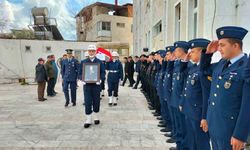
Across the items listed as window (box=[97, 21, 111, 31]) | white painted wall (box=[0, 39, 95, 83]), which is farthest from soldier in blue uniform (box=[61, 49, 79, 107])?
window (box=[97, 21, 111, 31])

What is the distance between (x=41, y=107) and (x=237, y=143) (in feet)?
28.0

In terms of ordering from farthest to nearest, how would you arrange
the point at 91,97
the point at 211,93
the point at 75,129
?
the point at 91,97 → the point at 75,129 → the point at 211,93

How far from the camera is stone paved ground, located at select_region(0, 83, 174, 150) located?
556 centimetres

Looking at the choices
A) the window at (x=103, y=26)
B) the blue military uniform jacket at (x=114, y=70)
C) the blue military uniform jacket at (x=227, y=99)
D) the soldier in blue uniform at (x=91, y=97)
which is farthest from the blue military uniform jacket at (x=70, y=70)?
the window at (x=103, y=26)

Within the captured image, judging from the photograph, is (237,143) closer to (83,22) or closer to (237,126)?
(237,126)

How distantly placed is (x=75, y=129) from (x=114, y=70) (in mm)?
3928

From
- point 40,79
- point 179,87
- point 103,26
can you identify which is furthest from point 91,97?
point 103,26

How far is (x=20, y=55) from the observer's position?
2264cm

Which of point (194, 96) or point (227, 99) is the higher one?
point (227, 99)

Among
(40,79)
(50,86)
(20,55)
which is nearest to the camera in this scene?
(40,79)

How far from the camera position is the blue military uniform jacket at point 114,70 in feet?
34.0

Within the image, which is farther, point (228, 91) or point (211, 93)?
point (211, 93)

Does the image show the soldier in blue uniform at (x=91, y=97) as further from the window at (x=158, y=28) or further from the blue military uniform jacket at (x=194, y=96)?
the window at (x=158, y=28)

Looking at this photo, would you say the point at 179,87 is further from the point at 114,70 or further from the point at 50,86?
the point at 50,86
